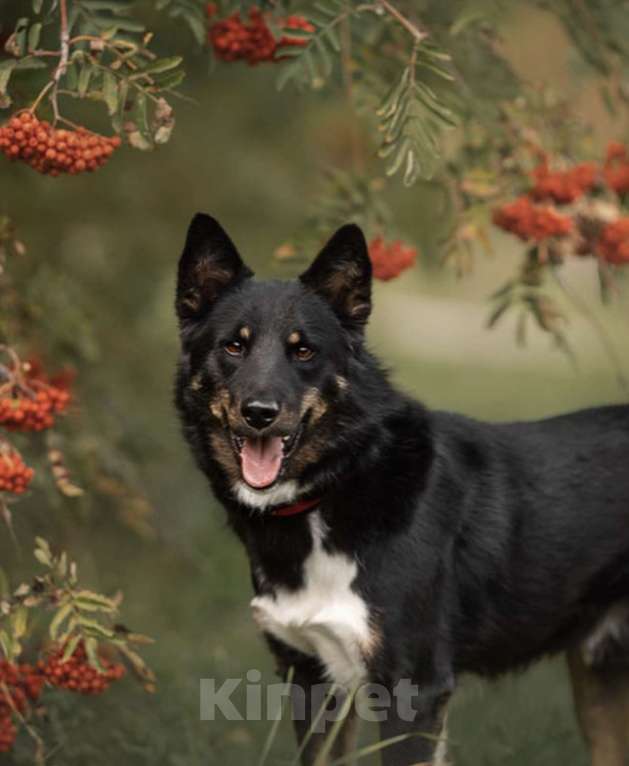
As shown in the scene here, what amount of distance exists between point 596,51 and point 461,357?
1197 centimetres

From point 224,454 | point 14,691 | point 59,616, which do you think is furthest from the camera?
point 224,454

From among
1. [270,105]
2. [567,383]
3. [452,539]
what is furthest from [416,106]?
[567,383]

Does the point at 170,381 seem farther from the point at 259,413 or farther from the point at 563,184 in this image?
the point at 259,413

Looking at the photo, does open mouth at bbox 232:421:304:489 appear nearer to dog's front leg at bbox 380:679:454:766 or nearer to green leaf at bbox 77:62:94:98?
dog's front leg at bbox 380:679:454:766

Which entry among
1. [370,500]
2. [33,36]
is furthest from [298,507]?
[33,36]

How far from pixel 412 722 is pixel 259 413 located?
38.5 inches

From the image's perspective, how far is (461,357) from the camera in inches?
665

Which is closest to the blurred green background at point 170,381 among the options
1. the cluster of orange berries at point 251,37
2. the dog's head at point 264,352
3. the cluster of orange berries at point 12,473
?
the dog's head at point 264,352

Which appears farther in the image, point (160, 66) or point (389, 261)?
point (389, 261)

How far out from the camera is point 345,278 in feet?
13.4

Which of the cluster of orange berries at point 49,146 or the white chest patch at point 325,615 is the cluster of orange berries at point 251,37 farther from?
the white chest patch at point 325,615

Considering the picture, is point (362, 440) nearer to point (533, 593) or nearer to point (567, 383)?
point (533, 593)

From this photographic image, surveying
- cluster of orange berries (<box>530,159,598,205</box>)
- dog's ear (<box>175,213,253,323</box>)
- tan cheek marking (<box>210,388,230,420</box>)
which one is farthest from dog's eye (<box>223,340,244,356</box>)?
cluster of orange berries (<box>530,159,598,205</box>)

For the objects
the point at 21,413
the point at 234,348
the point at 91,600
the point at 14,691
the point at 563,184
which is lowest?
the point at 14,691
